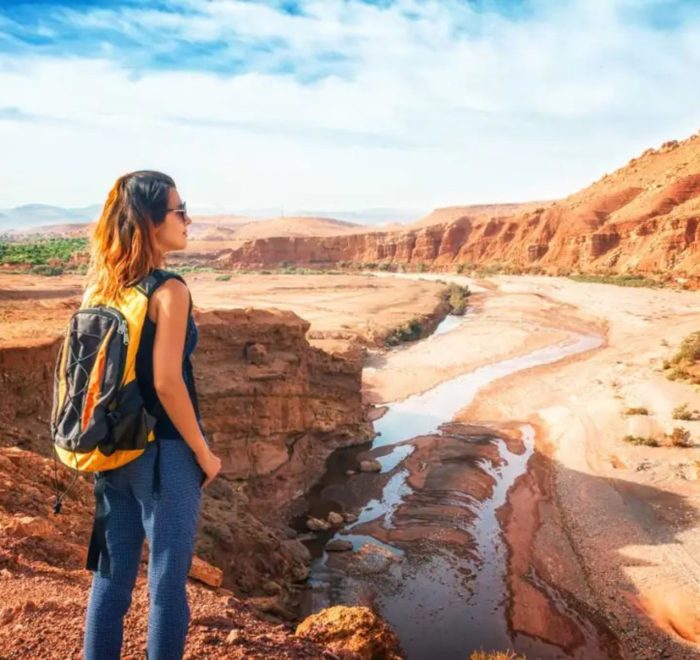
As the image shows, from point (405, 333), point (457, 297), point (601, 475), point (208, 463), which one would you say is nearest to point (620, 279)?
point (457, 297)

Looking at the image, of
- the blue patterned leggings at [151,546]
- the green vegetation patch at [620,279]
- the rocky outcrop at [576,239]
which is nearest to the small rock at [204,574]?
the blue patterned leggings at [151,546]

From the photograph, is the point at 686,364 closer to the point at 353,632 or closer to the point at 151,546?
the point at 353,632

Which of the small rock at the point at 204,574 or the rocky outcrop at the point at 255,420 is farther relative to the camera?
the rocky outcrop at the point at 255,420

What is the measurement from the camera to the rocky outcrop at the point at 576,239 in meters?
57.8

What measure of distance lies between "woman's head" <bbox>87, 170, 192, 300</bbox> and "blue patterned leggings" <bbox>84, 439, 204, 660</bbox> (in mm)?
746

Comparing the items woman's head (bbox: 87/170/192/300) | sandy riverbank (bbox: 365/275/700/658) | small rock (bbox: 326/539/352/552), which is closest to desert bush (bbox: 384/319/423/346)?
sandy riverbank (bbox: 365/275/700/658)

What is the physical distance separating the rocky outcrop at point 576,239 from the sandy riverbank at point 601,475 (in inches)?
1019

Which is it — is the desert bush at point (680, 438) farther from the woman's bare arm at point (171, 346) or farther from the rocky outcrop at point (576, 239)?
the rocky outcrop at point (576, 239)

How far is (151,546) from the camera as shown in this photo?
2666 mm

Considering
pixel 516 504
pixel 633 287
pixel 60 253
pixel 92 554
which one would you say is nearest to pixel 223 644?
pixel 92 554

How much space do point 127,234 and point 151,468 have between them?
40.1 inches

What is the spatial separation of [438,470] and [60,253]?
221 feet

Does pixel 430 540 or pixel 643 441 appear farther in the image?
pixel 643 441

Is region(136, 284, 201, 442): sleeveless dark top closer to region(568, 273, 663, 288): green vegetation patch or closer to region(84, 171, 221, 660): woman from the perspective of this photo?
region(84, 171, 221, 660): woman
